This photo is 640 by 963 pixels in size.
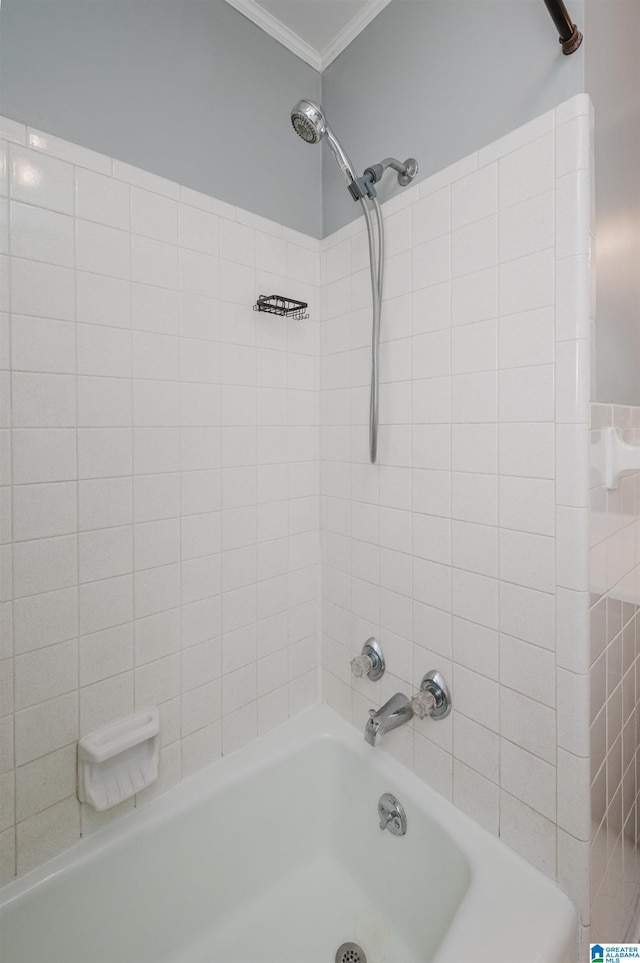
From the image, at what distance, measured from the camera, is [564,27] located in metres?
0.85

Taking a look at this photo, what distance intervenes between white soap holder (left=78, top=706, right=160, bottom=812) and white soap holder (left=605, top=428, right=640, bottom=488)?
1.26 m

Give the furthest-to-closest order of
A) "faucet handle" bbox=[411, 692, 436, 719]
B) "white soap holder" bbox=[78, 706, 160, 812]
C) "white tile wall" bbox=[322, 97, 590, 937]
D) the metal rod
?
Answer: "faucet handle" bbox=[411, 692, 436, 719] < "white soap holder" bbox=[78, 706, 160, 812] < "white tile wall" bbox=[322, 97, 590, 937] < the metal rod

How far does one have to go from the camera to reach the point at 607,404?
101 centimetres

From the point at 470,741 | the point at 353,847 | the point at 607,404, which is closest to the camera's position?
the point at 607,404

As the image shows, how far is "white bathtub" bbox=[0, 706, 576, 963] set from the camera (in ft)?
3.10

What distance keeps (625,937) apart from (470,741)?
0.67 m

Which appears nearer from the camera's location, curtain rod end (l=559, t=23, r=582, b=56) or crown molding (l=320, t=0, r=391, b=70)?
curtain rod end (l=559, t=23, r=582, b=56)

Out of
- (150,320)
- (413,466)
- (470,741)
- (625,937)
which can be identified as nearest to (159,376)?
(150,320)

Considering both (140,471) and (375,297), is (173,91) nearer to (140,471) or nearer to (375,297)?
(375,297)

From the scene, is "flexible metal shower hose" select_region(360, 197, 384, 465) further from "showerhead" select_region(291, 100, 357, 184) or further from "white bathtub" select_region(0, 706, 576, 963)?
"white bathtub" select_region(0, 706, 576, 963)

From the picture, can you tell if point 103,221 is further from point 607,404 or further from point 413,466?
point 607,404

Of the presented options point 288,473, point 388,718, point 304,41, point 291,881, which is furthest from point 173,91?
point 291,881

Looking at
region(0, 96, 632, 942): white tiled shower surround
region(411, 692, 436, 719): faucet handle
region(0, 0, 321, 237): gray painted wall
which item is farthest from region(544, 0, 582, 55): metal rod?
region(411, 692, 436, 719): faucet handle

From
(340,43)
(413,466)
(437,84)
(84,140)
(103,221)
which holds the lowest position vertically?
(413,466)
